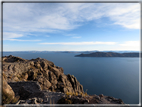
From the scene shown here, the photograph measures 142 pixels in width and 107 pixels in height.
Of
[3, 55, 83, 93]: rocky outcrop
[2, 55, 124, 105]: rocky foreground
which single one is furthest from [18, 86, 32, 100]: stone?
[3, 55, 83, 93]: rocky outcrop

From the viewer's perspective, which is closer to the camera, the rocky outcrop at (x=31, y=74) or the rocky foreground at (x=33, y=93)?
the rocky foreground at (x=33, y=93)

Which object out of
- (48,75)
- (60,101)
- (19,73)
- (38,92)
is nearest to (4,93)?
(38,92)

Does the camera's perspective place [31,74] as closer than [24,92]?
No

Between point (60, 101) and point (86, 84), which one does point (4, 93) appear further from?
point (86, 84)

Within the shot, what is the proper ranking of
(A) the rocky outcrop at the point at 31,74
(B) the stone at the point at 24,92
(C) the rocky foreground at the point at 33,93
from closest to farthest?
(C) the rocky foreground at the point at 33,93
(B) the stone at the point at 24,92
(A) the rocky outcrop at the point at 31,74

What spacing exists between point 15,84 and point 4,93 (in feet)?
10.7

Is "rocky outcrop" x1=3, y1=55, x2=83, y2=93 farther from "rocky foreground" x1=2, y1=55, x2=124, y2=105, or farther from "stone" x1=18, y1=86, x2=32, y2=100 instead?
"stone" x1=18, y1=86, x2=32, y2=100

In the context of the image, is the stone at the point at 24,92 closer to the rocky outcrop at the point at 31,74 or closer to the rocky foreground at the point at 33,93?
the rocky foreground at the point at 33,93

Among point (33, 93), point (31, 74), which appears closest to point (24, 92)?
point (33, 93)

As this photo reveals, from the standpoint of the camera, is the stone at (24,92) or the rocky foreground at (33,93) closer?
the rocky foreground at (33,93)

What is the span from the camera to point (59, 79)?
2581 centimetres

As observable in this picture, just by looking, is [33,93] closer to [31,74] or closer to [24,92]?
[24,92]

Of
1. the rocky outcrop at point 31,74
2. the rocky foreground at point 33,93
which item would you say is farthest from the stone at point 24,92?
the rocky outcrop at point 31,74

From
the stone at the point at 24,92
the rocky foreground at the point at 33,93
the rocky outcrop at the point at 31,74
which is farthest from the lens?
the rocky outcrop at the point at 31,74
